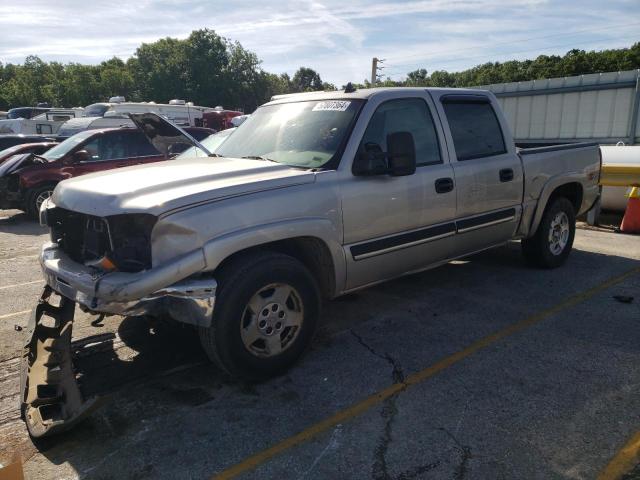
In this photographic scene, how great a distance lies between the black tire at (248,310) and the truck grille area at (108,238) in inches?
20.4

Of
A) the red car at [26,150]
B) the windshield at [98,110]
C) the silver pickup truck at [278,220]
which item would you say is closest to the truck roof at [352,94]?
the silver pickup truck at [278,220]

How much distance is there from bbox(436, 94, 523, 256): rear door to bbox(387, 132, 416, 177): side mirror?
0.89m

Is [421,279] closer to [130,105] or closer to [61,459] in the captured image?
[61,459]

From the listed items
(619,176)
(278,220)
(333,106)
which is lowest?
(619,176)

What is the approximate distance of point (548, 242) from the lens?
5.90 metres

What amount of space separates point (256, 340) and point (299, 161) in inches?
54.2

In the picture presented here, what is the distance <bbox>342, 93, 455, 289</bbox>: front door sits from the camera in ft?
12.7

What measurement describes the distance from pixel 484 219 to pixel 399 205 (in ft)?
4.09

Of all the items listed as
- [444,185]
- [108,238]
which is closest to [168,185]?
[108,238]

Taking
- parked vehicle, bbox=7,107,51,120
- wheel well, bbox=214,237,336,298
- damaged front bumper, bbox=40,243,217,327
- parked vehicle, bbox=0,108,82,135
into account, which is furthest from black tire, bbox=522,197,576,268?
parked vehicle, bbox=7,107,51,120

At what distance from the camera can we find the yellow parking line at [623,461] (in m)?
2.58

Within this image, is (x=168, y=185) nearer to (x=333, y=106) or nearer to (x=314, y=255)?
(x=314, y=255)

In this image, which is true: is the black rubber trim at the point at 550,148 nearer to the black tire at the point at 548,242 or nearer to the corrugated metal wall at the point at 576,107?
the black tire at the point at 548,242

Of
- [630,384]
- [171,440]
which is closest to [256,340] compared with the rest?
[171,440]
